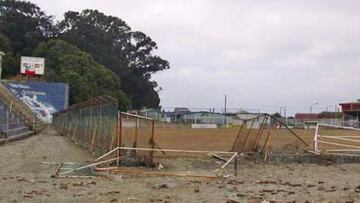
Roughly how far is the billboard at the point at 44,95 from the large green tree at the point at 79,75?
655 cm

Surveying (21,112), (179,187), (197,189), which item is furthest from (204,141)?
(21,112)

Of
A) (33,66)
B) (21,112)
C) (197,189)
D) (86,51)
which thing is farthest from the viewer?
(86,51)

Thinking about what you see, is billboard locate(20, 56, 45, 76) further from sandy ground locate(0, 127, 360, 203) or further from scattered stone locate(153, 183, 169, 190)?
scattered stone locate(153, 183, 169, 190)

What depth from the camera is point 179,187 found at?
15.1m

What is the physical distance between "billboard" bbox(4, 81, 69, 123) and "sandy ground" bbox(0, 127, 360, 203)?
66524 mm

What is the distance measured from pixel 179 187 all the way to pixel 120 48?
383 feet

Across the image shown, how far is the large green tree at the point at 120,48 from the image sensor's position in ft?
402

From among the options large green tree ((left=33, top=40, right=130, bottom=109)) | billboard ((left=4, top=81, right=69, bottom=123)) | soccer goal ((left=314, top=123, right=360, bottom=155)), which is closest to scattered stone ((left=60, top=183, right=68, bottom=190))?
soccer goal ((left=314, top=123, right=360, bottom=155))

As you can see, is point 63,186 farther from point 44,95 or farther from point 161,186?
point 44,95

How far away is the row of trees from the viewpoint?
96.8 m

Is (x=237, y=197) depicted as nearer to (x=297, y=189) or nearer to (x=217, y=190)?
(x=217, y=190)

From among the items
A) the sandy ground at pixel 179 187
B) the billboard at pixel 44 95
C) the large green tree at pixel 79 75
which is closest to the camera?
the sandy ground at pixel 179 187

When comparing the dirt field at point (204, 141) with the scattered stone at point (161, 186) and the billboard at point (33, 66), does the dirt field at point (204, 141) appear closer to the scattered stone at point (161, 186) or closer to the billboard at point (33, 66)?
the scattered stone at point (161, 186)

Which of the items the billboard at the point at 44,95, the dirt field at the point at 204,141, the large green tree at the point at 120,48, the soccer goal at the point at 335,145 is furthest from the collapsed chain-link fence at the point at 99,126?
the large green tree at the point at 120,48
